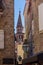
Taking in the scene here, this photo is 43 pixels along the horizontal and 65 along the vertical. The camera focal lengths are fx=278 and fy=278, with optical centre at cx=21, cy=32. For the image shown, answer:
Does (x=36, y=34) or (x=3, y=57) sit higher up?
(x=36, y=34)

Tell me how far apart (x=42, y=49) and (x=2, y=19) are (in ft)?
10.6

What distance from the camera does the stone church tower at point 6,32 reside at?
53.2ft

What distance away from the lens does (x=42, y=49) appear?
49.1ft

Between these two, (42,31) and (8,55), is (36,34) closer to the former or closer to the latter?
(42,31)

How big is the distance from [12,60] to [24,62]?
3.61 meters

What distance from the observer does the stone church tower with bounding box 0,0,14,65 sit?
16203mm

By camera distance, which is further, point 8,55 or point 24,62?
point 8,55

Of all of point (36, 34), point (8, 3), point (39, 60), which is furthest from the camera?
point (8, 3)

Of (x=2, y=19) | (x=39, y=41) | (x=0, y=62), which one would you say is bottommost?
(x=0, y=62)

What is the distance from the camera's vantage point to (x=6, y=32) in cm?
1648

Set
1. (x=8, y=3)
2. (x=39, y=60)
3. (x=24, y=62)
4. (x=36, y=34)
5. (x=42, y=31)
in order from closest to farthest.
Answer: (x=39, y=60), (x=24, y=62), (x=42, y=31), (x=36, y=34), (x=8, y=3)

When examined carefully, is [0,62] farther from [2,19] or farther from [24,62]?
[24,62]

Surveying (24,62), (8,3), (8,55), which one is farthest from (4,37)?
(24,62)

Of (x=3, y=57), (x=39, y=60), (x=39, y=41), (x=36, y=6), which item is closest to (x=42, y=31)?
(x=39, y=41)
